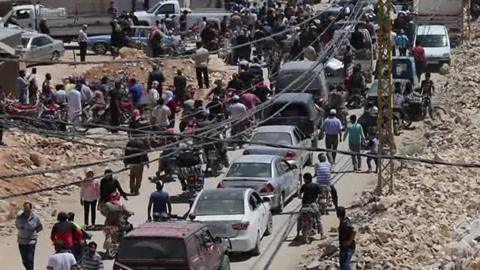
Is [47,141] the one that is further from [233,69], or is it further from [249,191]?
[233,69]

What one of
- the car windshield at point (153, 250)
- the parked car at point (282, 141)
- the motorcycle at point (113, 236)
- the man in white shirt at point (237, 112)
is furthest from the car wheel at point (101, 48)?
the car windshield at point (153, 250)

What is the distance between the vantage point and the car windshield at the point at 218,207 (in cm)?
2361

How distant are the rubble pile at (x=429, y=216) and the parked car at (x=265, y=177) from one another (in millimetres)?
1664

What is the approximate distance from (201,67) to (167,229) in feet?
72.7

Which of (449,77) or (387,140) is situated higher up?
(387,140)

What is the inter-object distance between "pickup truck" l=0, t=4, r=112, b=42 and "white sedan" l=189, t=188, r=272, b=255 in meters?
28.5

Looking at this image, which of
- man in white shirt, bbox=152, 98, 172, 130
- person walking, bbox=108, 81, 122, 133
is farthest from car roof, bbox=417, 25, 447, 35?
man in white shirt, bbox=152, 98, 172, 130

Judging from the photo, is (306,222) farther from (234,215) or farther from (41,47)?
(41,47)

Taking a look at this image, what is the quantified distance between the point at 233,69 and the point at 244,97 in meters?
11.1

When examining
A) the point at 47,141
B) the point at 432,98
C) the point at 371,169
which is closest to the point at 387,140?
the point at 371,169

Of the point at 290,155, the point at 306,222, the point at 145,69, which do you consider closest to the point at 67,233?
the point at 306,222

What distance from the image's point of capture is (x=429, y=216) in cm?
2552

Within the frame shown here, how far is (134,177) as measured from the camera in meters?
29.4

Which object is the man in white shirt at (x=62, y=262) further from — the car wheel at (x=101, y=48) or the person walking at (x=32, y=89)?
the car wheel at (x=101, y=48)
